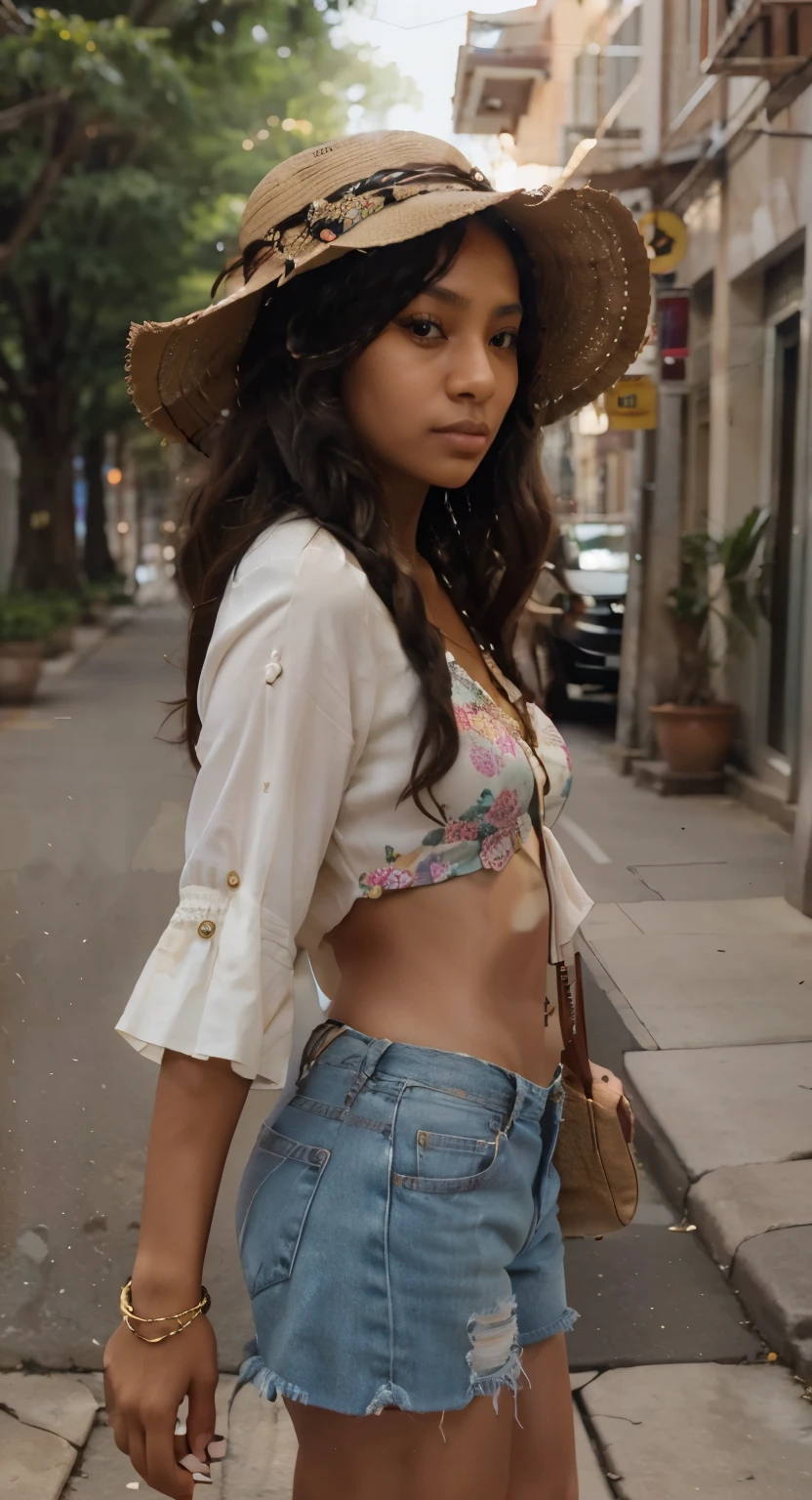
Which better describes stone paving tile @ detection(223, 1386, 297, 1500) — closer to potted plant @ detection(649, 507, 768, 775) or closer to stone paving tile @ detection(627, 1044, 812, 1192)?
stone paving tile @ detection(627, 1044, 812, 1192)

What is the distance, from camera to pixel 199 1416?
1.11 m

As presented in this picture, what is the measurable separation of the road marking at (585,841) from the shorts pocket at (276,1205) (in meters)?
1.81

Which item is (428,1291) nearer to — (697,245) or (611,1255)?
(611,1255)

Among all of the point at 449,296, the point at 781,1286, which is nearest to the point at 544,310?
the point at 449,296

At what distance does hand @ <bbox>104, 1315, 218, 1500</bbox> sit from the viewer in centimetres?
108

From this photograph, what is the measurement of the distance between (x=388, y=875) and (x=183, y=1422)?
0.45 m

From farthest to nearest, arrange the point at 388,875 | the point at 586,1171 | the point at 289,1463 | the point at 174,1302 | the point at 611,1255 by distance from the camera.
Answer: the point at 611,1255
the point at 289,1463
the point at 586,1171
the point at 388,875
the point at 174,1302

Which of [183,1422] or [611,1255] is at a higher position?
[183,1422]

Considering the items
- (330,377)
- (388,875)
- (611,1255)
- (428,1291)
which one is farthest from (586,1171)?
(611,1255)

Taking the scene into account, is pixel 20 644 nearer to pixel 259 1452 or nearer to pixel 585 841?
pixel 585 841

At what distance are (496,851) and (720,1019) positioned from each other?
155 centimetres

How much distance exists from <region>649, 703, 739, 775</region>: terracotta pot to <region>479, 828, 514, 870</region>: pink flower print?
173 centimetres

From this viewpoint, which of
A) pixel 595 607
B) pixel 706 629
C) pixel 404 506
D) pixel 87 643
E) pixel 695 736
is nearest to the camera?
pixel 404 506

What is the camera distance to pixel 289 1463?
2342mm
